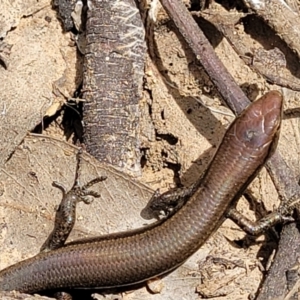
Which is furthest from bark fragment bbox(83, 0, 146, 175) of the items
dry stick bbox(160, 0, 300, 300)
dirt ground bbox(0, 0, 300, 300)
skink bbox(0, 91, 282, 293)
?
skink bbox(0, 91, 282, 293)

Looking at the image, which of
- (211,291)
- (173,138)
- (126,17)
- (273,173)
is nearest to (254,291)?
(211,291)

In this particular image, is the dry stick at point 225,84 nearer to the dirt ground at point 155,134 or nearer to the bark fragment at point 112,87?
the dirt ground at point 155,134

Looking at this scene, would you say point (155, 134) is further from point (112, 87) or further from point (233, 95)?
point (233, 95)

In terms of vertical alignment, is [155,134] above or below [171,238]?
above

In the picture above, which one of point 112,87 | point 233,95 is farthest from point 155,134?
point 233,95

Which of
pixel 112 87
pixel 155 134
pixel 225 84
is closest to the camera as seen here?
pixel 225 84
